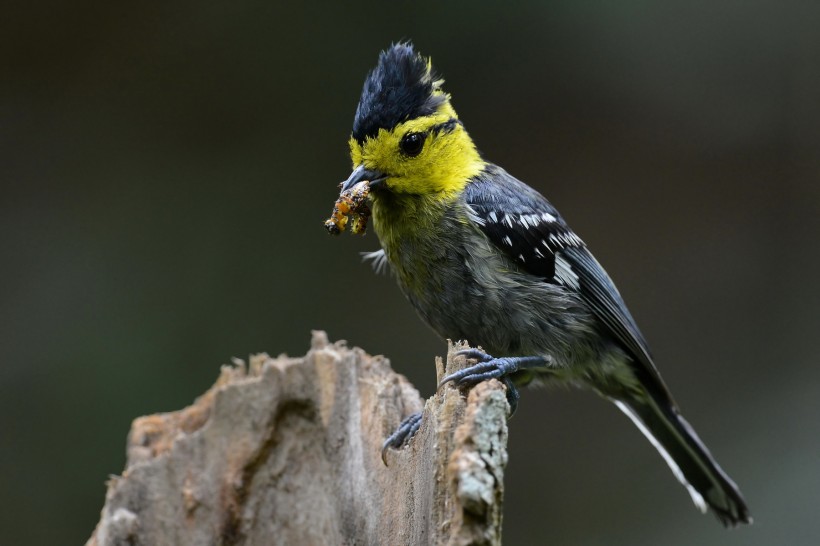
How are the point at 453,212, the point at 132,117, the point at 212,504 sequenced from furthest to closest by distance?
the point at 132,117, the point at 453,212, the point at 212,504

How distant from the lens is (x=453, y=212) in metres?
3.17

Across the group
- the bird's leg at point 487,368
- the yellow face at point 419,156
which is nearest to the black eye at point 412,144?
the yellow face at point 419,156

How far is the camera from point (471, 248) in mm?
3117

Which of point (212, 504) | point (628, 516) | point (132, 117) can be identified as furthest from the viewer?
point (132, 117)

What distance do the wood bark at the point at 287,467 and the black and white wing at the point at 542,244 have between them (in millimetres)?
832

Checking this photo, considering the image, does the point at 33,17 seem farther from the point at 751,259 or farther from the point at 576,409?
the point at 751,259

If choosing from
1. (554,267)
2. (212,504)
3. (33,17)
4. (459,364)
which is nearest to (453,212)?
(554,267)

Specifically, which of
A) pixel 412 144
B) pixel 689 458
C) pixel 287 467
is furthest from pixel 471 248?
pixel 689 458

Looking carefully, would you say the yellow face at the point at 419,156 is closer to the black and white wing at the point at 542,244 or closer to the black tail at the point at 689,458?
the black and white wing at the point at 542,244

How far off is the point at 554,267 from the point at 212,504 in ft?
5.31

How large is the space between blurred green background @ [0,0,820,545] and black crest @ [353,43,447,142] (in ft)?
6.90

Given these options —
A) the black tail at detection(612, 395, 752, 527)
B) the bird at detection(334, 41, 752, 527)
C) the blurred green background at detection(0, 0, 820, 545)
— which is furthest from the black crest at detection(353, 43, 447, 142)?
the blurred green background at detection(0, 0, 820, 545)

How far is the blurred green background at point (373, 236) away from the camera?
5.00 meters

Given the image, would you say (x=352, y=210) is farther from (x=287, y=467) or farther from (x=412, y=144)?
(x=287, y=467)
